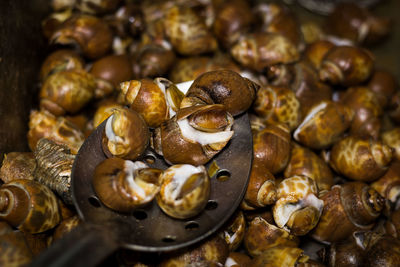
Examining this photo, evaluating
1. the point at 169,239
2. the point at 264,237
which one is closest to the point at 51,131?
the point at 169,239

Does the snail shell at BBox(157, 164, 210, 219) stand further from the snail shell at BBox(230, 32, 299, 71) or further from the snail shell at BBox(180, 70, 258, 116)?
the snail shell at BBox(230, 32, 299, 71)

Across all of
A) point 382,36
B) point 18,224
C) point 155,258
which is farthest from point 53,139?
point 382,36

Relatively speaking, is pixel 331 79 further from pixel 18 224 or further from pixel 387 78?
pixel 18 224

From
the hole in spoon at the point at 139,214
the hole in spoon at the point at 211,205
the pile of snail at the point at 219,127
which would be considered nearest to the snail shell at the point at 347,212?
the pile of snail at the point at 219,127

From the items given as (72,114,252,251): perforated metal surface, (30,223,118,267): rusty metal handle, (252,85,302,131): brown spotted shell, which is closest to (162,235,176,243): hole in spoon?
(72,114,252,251): perforated metal surface

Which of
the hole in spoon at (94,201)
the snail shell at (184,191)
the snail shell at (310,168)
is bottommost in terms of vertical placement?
the snail shell at (310,168)

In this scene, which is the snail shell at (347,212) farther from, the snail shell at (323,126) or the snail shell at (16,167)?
the snail shell at (16,167)
